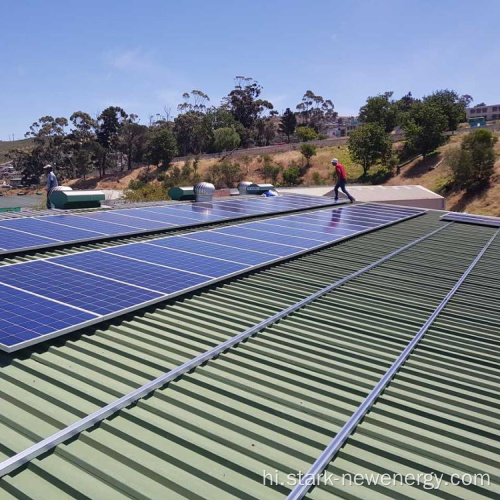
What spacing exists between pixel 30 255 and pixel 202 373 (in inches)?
284

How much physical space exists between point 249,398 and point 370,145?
80226mm

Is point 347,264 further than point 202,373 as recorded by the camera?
Yes

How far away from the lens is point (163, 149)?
10531cm

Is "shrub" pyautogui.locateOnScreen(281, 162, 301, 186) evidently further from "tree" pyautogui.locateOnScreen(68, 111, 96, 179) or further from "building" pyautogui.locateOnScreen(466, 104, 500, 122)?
"building" pyautogui.locateOnScreen(466, 104, 500, 122)

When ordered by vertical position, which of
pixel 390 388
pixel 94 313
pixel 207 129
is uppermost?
pixel 207 129

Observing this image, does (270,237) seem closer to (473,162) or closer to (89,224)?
(89,224)

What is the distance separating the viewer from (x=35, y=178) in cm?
12275

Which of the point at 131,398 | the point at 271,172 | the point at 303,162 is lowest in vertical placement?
the point at 131,398

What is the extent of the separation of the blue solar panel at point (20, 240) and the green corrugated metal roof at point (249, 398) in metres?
5.35

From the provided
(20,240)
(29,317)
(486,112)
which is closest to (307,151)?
(20,240)

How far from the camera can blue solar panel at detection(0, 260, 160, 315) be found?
7.91m

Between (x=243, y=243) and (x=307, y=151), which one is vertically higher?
(x=307, y=151)

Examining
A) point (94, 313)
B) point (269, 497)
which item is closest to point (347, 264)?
point (94, 313)

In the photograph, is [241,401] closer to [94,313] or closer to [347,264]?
[94,313]
